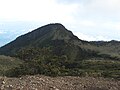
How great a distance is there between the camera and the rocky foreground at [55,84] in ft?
96.5

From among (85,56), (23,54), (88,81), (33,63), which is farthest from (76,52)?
(88,81)

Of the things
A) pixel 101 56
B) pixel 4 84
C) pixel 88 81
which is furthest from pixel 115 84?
pixel 101 56

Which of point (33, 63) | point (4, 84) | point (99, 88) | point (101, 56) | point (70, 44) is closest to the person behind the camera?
point (4, 84)

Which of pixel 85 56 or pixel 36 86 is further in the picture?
pixel 85 56

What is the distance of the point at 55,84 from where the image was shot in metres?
31.4

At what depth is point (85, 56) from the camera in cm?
15150

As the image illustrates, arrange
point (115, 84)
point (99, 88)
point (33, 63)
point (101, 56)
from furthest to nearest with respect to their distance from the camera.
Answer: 1. point (101, 56)
2. point (33, 63)
3. point (115, 84)
4. point (99, 88)

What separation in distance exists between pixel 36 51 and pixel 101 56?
6098 cm

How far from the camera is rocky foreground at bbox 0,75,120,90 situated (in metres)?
29.4

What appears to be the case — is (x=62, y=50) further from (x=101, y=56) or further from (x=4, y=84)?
(x=4, y=84)

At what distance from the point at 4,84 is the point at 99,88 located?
29.4 feet

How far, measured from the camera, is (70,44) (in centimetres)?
16038

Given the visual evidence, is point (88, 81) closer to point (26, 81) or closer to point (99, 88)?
point (99, 88)

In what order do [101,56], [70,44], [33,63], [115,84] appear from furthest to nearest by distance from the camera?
[70,44] < [101,56] < [33,63] < [115,84]
